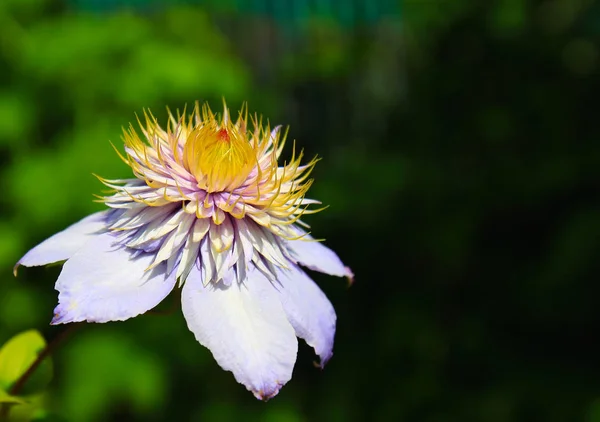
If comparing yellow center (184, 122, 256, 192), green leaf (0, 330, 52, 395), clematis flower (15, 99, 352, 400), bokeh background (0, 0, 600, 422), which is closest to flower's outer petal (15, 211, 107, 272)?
clematis flower (15, 99, 352, 400)

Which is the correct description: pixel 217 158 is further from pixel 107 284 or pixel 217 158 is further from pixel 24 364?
pixel 24 364

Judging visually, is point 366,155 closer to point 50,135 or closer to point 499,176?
point 499,176

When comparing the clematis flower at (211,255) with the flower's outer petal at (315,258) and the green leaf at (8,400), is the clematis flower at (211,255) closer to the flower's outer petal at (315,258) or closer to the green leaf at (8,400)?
the flower's outer petal at (315,258)

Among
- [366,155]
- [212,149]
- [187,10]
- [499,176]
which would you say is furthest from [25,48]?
[212,149]

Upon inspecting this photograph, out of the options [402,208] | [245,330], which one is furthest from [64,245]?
[402,208]

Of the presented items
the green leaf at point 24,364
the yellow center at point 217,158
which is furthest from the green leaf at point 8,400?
the yellow center at point 217,158

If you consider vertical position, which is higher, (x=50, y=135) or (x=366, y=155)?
(x=50, y=135)
